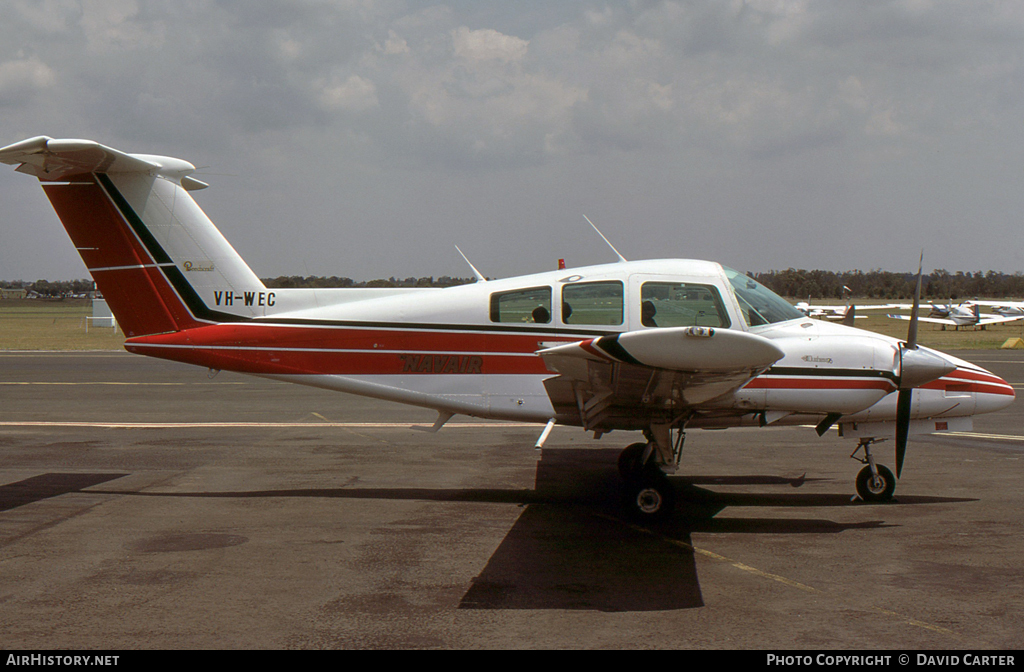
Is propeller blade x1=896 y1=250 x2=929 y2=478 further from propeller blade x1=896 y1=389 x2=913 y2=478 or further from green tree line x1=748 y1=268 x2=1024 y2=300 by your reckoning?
green tree line x1=748 y1=268 x2=1024 y2=300

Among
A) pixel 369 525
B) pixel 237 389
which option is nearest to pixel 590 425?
pixel 369 525

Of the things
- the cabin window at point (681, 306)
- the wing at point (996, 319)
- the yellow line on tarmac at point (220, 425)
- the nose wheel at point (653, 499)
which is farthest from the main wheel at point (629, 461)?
the wing at point (996, 319)

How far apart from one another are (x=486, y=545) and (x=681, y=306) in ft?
10.6

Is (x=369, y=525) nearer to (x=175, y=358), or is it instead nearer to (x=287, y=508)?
(x=287, y=508)

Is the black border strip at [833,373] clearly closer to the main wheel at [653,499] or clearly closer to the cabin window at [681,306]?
the cabin window at [681,306]

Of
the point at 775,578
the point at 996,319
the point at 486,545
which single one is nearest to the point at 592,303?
the point at 486,545

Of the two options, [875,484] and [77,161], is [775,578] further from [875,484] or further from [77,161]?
[77,161]

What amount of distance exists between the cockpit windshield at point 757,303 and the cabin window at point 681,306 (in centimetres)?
A: 27

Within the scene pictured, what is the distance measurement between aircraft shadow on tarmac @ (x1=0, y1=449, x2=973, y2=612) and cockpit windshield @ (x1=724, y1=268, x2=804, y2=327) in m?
2.11

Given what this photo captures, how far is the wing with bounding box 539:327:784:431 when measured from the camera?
5.60 m

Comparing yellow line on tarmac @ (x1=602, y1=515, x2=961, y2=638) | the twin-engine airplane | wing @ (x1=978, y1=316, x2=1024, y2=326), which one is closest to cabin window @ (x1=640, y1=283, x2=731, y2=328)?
the twin-engine airplane

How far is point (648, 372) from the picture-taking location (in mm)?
6586
